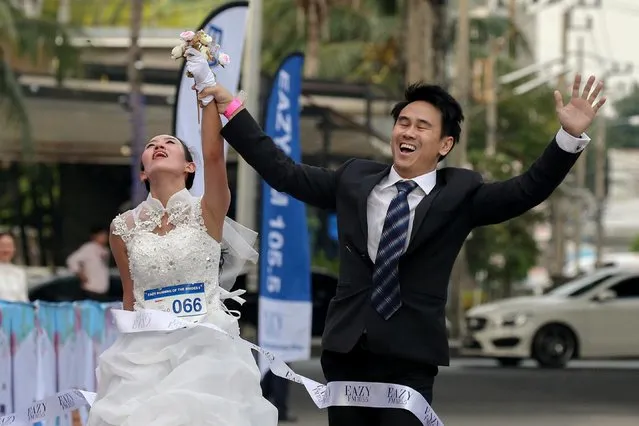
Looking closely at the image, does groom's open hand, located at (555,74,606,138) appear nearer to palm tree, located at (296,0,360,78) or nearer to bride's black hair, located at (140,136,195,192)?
bride's black hair, located at (140,136,195,192)

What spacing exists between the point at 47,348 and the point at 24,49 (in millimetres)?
22103

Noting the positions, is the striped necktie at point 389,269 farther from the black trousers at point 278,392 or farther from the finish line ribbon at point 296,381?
the black trousers at point 278,392

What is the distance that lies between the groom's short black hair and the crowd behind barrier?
4.66 meters

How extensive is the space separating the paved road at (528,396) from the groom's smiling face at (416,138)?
Answer: 9567mm

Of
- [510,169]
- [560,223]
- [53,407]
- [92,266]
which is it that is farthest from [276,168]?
[560,223]

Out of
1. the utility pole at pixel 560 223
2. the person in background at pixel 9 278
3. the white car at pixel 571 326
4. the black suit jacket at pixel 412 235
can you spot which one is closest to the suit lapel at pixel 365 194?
the black suit jacket at pixel 412 235

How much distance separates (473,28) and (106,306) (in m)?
41.7

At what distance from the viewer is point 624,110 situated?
163750 millimetres

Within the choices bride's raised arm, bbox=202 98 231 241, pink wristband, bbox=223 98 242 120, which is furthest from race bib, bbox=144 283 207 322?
pink wristband, bbox=223 98 242 120

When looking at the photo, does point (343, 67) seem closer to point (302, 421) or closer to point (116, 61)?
point (116, 61)

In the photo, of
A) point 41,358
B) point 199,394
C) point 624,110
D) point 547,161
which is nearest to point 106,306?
point 41,358

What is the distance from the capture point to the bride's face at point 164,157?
22.7ft

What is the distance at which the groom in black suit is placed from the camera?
630cm

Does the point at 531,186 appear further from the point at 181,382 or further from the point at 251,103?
the point at 251,103
